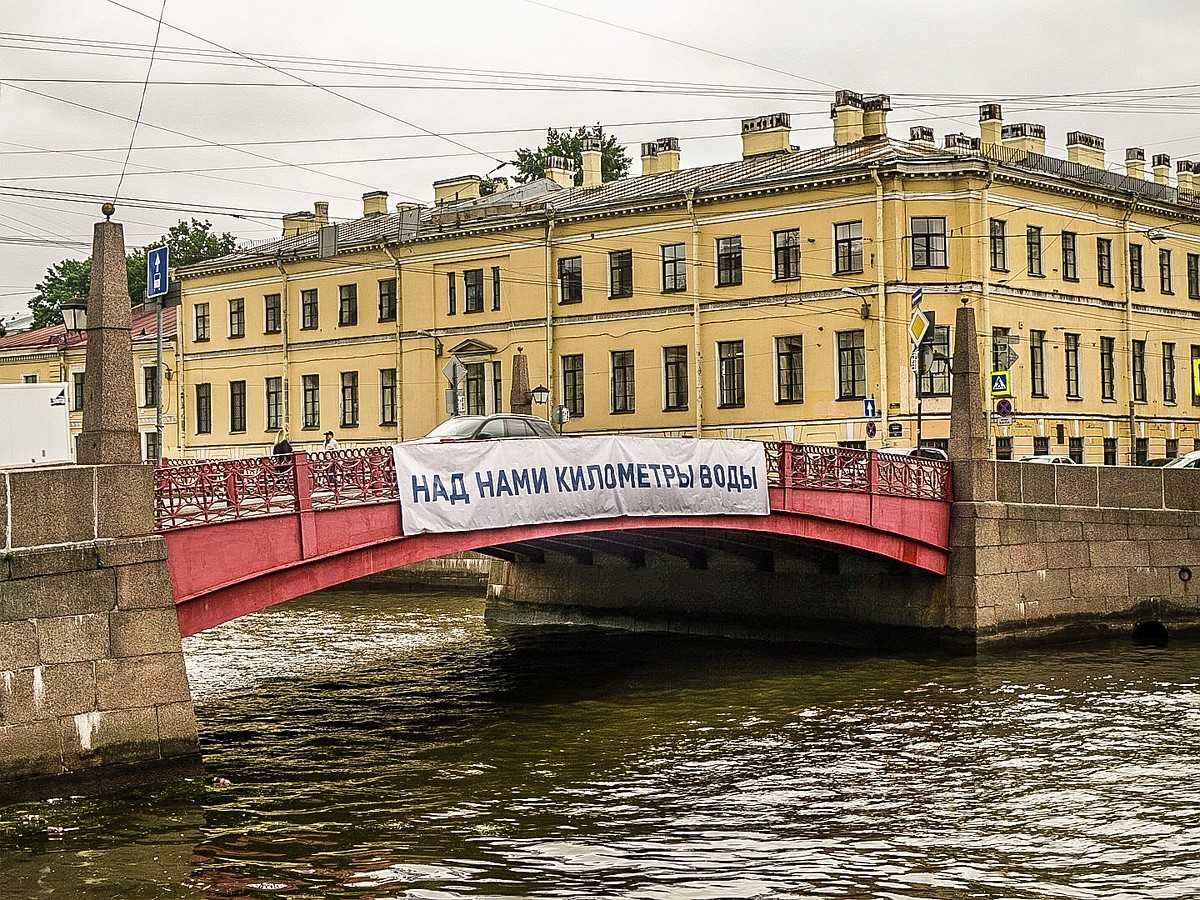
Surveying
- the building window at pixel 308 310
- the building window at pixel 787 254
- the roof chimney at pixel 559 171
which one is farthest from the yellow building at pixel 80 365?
the building window at pixel 787 254

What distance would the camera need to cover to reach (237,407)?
61.9m

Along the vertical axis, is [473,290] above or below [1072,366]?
above

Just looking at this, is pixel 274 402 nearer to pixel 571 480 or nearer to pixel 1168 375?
pixel 1168 375

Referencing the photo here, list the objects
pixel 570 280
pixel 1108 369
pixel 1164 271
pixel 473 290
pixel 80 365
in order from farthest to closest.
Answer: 1. pixel 80 365
2. pixel 473 290
3. pixel 1164 271
4. pixel 570 280
5. pixel 1108 369

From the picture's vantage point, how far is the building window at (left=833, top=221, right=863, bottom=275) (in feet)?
150

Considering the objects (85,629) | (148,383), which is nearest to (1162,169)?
(148,383)

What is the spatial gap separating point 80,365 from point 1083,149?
137ft

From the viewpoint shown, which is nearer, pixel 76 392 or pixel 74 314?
pixel 74 314

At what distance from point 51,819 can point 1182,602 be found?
2372 cm

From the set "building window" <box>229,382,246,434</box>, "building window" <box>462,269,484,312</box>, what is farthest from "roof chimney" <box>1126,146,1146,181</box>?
"building window" <box>229,382,246,434</box>

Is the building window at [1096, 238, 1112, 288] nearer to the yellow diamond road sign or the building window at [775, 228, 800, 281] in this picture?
the building window at [775, 228, 800, 281]

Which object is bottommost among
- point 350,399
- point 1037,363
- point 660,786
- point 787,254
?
point 660,786

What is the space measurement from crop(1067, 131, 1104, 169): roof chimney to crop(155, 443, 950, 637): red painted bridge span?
29209 millimetres

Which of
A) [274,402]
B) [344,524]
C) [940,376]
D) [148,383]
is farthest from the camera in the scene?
[148,383]
